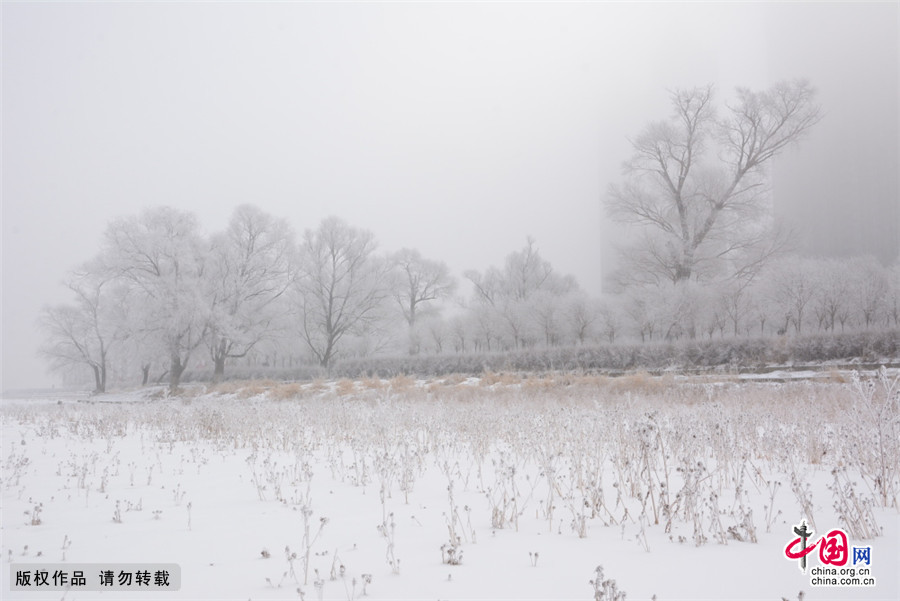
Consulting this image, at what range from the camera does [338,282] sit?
121 ft

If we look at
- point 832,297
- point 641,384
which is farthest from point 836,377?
point 832,297

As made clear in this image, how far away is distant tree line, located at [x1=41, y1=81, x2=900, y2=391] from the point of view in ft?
82.9

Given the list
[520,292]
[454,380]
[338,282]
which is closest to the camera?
[454,380]

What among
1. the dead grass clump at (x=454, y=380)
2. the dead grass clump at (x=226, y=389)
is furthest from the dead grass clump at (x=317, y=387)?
the dead grass clump at (x=454, y=380)

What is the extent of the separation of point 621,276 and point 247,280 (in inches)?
892

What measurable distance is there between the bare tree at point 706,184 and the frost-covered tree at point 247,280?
68.7ft

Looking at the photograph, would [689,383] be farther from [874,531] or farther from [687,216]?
[687,216]

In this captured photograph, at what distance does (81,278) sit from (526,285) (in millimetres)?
33758

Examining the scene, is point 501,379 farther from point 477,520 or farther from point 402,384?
point 477,520

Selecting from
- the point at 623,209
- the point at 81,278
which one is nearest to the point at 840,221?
the point at 623,209

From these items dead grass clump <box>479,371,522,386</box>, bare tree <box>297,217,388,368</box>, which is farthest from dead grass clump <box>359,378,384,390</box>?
bare tree <box>297,217,388,368</box>

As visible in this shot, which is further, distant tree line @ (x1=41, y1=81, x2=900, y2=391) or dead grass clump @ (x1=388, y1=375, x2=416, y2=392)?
distant tree line @ (x1=41, y1=81, x2=900, y2=391)

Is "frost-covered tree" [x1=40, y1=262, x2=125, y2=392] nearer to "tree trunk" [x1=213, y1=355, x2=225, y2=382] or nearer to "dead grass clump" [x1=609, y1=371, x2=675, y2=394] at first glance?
"tree trunk" [x1=213, y1=355, x2=225, y2=382]

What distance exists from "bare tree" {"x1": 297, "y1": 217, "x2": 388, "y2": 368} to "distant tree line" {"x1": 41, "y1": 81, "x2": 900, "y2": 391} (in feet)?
0.32
